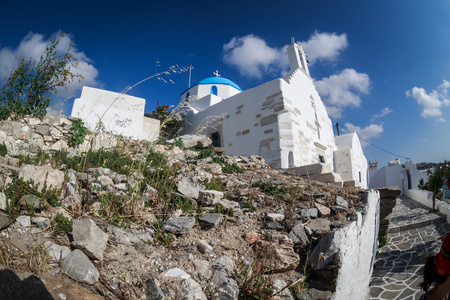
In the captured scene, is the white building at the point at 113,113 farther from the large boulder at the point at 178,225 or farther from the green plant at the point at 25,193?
the large boulder at the point at 178,225

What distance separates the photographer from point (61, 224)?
2068mm

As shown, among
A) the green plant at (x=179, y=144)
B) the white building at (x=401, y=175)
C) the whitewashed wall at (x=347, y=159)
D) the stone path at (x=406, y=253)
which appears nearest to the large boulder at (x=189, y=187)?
the green plant at (x=179, y=144)

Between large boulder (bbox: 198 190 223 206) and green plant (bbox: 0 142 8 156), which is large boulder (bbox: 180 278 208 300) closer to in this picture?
large boulder (bbox: 198 190 223 206)

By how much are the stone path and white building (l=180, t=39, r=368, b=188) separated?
2.41m

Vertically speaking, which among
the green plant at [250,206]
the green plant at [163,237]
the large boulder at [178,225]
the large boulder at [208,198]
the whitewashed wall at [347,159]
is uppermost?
the whitewashed wall at [347,159]

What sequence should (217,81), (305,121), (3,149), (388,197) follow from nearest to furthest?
(3,149) → (388,197) → (305,121) → (217,81)

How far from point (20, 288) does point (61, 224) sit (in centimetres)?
71

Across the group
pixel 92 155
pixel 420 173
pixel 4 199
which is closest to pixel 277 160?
pixel 92 155

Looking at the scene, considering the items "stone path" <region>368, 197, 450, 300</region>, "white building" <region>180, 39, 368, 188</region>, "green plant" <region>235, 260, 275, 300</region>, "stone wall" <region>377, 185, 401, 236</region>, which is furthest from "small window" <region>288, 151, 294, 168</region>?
"green plant" <region>235, 260, 275, 300</region>

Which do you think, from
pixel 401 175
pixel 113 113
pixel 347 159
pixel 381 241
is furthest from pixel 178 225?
pixel 401 175

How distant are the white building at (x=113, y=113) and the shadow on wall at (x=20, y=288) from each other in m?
6.69

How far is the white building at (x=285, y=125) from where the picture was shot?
811 centimetres

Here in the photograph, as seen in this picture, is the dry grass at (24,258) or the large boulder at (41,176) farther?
the large boulder at (41,176)

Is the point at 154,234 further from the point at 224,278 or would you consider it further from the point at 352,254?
the point at 352,254
